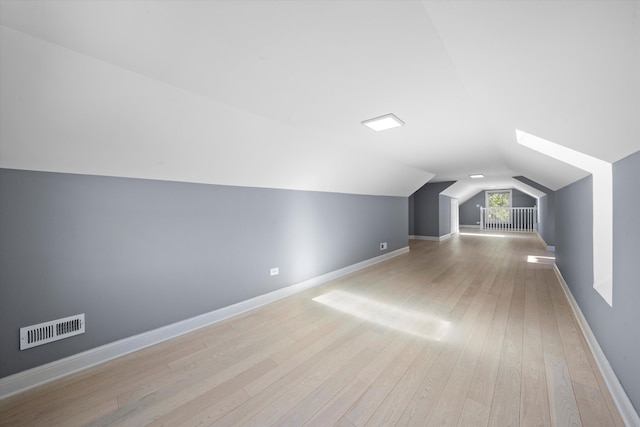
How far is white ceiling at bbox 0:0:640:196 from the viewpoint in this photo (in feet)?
3.30

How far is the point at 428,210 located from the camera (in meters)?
8.96

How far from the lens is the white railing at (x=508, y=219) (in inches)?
451

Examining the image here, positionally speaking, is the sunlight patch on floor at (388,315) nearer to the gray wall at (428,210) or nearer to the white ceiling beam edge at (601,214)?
the white ceiling beam edge at (601,214)

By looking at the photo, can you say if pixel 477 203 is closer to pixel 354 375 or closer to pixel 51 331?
pixel 354 375

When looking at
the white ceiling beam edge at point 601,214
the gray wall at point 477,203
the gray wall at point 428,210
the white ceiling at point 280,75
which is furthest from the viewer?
the gray wall at point 477,203

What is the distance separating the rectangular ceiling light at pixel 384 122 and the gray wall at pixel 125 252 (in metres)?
1.56

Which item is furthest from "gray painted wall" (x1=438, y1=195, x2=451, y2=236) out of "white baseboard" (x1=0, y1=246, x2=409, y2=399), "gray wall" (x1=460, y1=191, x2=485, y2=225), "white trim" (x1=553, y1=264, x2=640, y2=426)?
"white baseboard" (x1=0, y1=246, x2=409, y2=399)

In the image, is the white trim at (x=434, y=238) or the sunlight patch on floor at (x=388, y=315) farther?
the white trim at (x=434, y=238)

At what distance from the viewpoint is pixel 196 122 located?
6.57ft

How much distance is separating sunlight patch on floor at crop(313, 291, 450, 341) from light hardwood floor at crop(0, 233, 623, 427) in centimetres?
2

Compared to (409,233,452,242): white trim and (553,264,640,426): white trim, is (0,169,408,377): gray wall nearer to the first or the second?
(553,264,640,426): white trim

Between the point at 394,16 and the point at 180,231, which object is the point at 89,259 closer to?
the point at 180,231

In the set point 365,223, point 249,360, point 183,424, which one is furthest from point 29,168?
point 365,223

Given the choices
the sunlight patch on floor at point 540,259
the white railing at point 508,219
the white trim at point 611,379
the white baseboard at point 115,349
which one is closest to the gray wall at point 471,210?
the white railing at point 508,219
